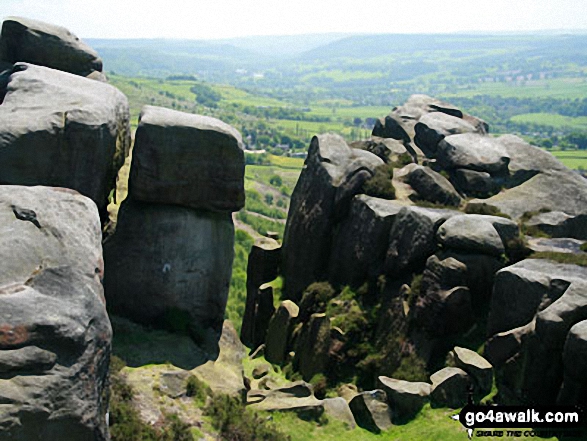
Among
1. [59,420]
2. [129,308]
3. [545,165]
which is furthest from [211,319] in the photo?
[545,165]

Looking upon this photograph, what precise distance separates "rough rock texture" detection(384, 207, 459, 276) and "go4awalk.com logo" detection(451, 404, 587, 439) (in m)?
9.37

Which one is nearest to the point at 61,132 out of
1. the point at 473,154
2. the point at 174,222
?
the point at 174,222

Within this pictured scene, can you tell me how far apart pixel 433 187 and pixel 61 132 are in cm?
2231

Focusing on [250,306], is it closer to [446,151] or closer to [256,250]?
[256,250]

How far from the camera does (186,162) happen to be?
2759cm

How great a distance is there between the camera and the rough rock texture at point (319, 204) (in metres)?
39.9

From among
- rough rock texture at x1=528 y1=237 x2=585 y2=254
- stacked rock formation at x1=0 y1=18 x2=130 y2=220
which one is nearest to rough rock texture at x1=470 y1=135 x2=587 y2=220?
rough rock texture at x1=528 y1=237 x2=585 y2=254

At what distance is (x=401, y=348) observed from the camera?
103ft

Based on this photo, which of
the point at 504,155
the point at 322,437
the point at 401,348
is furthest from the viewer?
the point at 504,155

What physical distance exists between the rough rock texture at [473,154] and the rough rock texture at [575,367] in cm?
2046

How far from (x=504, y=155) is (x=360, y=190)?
10040mm

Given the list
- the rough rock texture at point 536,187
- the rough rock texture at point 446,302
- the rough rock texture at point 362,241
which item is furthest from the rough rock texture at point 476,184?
the rough rock texture at point 446,302

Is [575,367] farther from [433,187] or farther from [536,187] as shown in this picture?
[536,187]

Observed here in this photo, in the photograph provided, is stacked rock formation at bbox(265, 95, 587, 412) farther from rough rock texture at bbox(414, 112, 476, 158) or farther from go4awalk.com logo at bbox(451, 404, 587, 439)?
go4awalk.com logo at bbox(451, 404, 587, 439)
